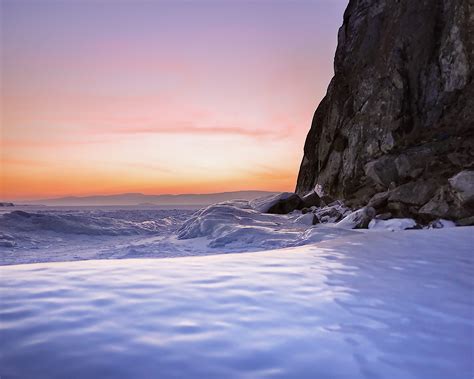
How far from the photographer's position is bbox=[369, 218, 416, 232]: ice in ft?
25.1

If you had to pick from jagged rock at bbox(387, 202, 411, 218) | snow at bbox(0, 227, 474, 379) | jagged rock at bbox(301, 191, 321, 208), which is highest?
jagged rock at bbox(301, 191, 321, 208)

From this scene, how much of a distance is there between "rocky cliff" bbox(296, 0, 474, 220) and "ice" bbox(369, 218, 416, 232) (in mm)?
456

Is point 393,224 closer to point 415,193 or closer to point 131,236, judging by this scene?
point 415,193

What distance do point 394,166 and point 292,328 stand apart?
37.5ft

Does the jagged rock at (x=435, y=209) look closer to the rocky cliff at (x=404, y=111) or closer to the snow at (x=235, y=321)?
the rocky cliff at (x=404, y=111)

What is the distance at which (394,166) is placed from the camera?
1161 cm

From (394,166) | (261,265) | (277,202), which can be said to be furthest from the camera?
(277,202)

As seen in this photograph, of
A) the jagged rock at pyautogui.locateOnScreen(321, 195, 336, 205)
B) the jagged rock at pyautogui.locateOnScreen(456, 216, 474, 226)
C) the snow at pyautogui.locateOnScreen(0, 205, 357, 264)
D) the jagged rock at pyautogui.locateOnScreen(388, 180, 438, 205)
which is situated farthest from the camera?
the jagged rock at pyautogui.locateOnScreen(321, 195, 336, 205)

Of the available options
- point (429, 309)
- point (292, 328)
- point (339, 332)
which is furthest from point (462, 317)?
point (292, 328)

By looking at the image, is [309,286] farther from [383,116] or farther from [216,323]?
[383,116]

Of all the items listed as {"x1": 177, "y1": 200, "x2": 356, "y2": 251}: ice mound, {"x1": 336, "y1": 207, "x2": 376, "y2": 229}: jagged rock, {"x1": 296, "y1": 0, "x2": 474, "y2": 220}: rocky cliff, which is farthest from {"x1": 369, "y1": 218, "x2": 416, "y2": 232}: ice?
{"x1": 177, "y1": 200, "x2": 356, "y2": 251}: ice mound

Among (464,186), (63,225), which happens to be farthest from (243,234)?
(63,225)

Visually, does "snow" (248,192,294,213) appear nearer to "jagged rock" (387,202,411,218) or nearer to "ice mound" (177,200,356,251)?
"ice mound" (177,200,356,251)

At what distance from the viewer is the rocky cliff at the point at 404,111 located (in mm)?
9140
